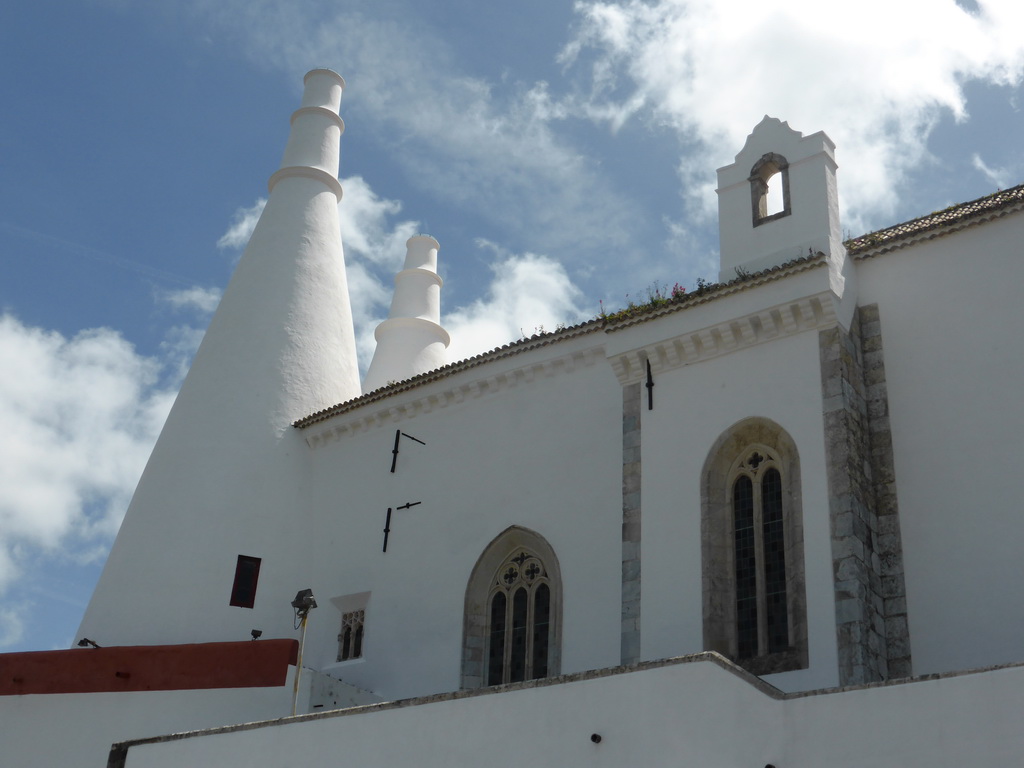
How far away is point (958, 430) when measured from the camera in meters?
14.7

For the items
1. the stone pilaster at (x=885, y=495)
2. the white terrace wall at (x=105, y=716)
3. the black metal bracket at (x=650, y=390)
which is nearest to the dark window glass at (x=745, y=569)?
the stone pilaster at (x=885, y=495)

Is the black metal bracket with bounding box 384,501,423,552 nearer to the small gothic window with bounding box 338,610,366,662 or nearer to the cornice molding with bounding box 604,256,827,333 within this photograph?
the small gothic window with bounding box 338,610,366,662

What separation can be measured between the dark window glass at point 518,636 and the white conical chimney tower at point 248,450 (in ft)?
14.6

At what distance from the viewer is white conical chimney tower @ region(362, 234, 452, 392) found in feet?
91.5

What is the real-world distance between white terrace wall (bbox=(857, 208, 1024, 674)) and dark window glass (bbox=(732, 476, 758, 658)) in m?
1.79

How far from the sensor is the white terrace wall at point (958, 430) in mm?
13758

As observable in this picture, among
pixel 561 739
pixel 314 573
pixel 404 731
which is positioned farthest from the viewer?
pixel 314 573

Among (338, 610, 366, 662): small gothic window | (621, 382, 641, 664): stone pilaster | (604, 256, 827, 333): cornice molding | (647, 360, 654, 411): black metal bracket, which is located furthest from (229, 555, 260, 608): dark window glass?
(647, 360, 654, 411): black metal bracket

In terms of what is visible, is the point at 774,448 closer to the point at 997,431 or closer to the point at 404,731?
the point at 997,431

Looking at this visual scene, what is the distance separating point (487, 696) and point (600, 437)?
6164mm

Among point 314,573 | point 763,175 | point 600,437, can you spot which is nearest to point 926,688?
point 600,437

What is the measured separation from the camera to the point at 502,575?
722 inches

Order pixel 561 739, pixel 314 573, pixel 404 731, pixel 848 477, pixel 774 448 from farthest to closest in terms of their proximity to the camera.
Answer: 1. pixel 314 573
2. pixel 774 448
3. pixel 848 477
4. pixel 404 731
5. pixel 561 739

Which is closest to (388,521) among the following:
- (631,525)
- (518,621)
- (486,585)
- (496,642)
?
(486,585)
